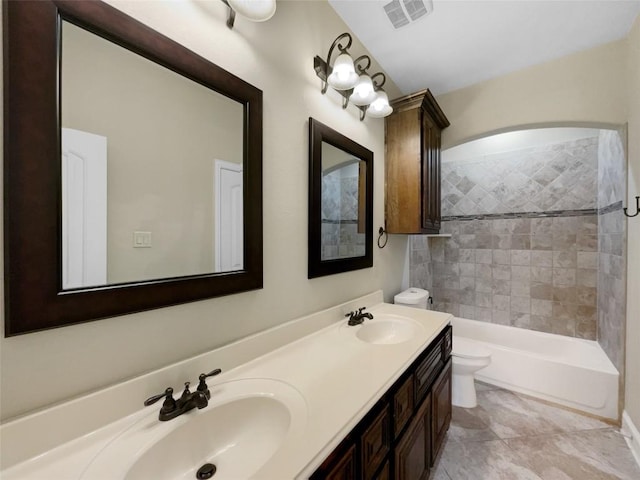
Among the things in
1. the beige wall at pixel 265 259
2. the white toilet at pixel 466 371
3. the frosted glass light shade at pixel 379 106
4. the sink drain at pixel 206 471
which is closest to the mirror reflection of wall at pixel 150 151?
the beige wall at pixel 265 259

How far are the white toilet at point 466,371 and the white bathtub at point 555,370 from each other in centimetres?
39

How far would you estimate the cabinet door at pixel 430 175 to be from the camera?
76.2 inches

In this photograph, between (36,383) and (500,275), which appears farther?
(500,275)

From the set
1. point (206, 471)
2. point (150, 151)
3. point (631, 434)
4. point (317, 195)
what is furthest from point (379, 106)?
point (631, 434)

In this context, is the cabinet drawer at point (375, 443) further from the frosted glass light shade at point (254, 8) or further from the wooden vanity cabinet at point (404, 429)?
the frosted glass light shade at point (254, 8)

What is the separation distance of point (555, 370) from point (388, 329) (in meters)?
1.69

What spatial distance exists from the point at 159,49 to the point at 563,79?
2.53 meters

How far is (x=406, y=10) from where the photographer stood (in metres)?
1.44

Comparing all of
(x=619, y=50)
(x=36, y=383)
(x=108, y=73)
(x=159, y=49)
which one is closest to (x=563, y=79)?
(x=619, y=50)

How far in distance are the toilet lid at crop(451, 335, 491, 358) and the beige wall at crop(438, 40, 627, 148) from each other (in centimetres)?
→ 180

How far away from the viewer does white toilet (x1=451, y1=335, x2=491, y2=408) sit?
6.55 feet

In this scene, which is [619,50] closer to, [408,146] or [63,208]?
[408,146]

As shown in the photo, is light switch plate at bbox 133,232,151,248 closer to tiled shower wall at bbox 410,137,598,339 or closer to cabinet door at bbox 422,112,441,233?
cabinet door at bbox 422,112,441,233

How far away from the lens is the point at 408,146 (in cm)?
190
